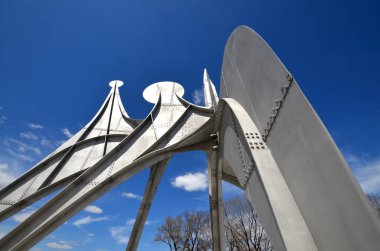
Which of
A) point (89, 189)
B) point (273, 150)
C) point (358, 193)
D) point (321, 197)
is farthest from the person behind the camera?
point (89, 189)

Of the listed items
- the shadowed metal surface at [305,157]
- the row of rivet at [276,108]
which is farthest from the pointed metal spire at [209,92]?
the row of rivet at [276,108]

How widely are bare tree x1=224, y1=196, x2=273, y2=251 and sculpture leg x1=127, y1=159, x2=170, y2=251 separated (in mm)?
12354

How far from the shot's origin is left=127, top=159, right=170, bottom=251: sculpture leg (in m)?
9.62

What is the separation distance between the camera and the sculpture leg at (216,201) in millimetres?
10125

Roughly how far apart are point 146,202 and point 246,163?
725 centimetres

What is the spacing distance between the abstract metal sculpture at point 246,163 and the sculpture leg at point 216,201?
0.05m

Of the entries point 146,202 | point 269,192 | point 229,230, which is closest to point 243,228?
point 229,230

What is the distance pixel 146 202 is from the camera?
10289mm

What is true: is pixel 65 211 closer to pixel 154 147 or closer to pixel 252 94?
pixel 154 147

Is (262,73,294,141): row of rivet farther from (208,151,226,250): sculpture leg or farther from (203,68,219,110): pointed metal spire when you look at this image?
(208,151,226,250): sculpture leg

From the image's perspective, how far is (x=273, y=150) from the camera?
3953mm

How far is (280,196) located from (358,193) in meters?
1.26

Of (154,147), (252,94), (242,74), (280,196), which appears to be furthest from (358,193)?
(154,147)

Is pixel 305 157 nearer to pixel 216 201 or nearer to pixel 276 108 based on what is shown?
pixel 276 108
